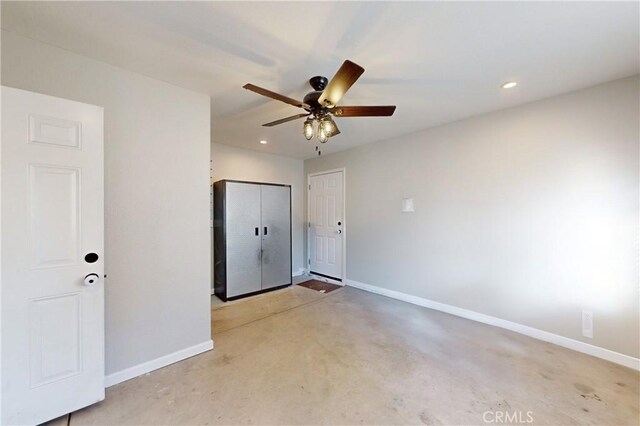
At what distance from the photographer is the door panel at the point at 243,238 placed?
3688 mm

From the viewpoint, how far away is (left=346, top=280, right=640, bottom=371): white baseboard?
2.12 meters

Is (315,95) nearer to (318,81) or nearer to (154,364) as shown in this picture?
(318,81)

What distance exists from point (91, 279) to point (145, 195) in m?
0.72

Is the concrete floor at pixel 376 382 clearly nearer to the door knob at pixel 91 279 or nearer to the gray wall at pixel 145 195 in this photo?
the gray wall at pixel 145 195

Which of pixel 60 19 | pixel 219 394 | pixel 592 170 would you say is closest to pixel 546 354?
pixel 592 170

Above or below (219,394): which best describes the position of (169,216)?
above

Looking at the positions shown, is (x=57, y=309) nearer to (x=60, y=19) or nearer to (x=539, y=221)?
(x=60, y=19)

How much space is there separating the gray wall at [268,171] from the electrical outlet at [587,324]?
12.9ft

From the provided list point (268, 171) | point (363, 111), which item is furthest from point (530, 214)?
point (268, 171)

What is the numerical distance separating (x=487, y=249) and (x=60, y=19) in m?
4.07

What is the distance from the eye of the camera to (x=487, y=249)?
9.51 ft

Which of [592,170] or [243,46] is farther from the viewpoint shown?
[592,170]

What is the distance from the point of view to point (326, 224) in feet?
15.9

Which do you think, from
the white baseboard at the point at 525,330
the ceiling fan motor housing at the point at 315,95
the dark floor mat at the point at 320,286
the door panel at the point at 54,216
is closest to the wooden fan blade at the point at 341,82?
the ceiling fan motor housing at the point at 315,95
